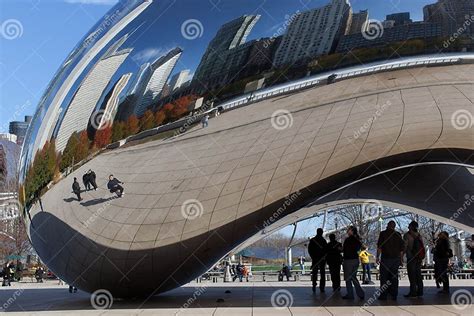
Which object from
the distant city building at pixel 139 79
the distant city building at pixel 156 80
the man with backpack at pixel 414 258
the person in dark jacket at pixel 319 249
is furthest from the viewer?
the person in dark jacket at pixel 319 249

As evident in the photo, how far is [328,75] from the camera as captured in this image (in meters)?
7.70

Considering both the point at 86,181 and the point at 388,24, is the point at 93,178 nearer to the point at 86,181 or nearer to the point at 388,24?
the point at 86,181

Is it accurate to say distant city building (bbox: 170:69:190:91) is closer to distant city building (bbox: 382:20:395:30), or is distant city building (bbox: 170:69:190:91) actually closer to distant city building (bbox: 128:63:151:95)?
distant city building (bbox: 128:63:151:95)

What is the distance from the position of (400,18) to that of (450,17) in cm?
66

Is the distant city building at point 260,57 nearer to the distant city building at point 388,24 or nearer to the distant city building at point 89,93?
the distant city building at point 388,24

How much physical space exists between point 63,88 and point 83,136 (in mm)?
1334

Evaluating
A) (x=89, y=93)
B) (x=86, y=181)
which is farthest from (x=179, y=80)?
(x=86, y=181)

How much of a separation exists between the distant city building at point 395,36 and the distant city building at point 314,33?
133 mm

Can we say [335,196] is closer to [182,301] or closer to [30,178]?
[182,301]

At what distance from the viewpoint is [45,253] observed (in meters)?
9.51

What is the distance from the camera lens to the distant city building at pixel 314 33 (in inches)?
302

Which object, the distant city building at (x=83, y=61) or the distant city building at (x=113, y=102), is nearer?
the distant city building at (x=113, y=102)

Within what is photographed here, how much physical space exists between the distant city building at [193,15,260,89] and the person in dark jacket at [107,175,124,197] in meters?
1.69

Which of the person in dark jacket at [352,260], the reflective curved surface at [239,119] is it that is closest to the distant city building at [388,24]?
the reflective curved surface at [239,119]
